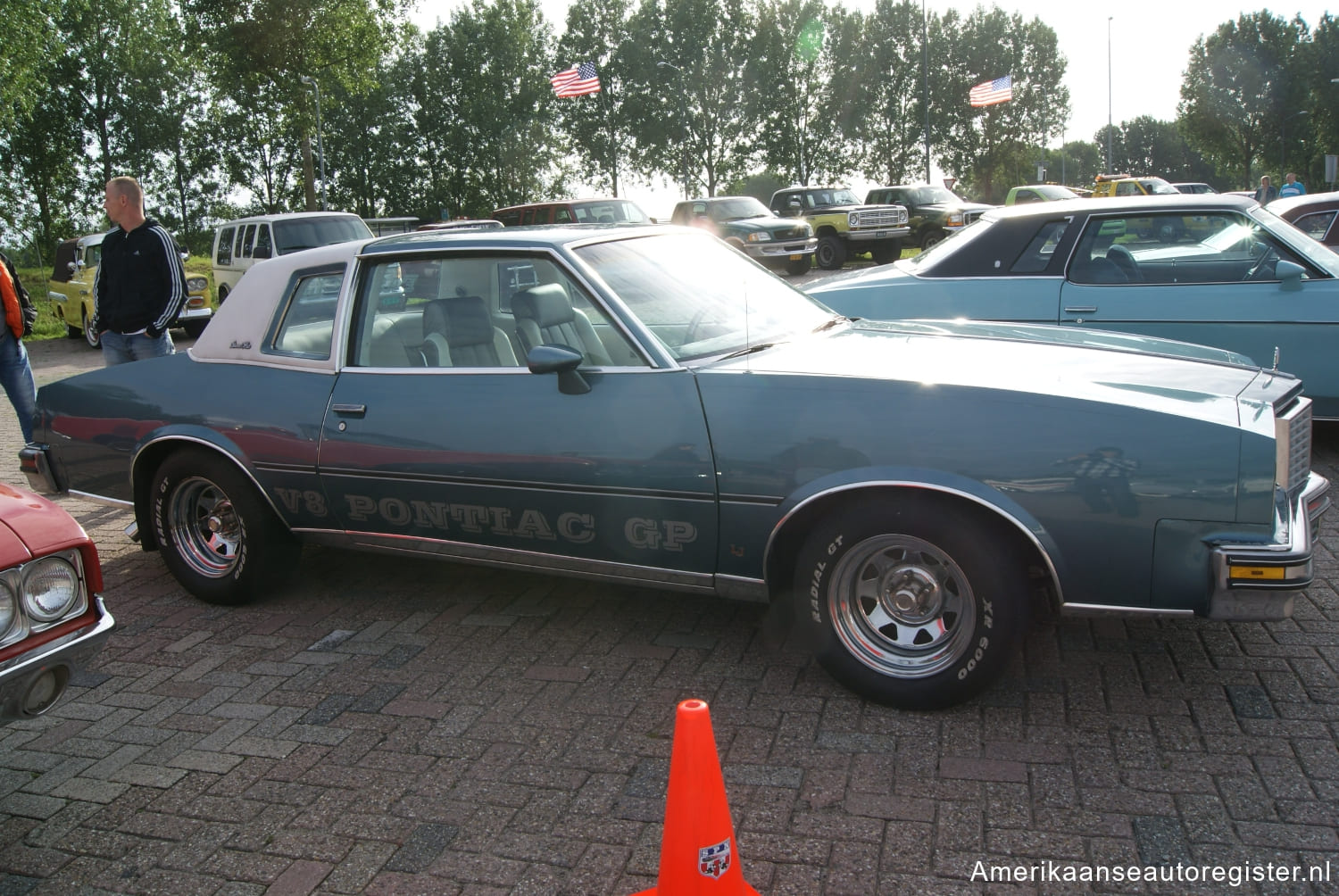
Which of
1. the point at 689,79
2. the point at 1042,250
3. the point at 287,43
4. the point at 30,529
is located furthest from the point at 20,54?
the point at 689,79

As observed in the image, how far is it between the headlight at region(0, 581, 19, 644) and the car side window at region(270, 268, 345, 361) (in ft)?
5.92

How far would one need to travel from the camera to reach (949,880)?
2463 mm

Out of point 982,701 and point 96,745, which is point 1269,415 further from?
point 96,745

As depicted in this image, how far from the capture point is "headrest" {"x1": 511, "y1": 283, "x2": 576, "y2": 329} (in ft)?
12.9

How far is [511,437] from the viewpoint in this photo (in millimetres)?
3764

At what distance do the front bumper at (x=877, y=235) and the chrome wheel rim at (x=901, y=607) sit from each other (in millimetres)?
21197

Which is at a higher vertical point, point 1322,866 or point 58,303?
point 58,303

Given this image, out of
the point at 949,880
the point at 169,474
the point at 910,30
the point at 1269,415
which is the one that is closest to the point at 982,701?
the point at 949,880

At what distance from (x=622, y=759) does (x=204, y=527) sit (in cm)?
253

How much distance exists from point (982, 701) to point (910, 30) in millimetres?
69736

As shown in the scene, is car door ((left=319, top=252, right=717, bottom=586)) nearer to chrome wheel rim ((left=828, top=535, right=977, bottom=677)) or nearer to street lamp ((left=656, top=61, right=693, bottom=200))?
chrome wheel rim ((left=828, top=535, right=977, bottom=677))

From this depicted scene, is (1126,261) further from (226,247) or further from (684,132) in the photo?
(684,132)

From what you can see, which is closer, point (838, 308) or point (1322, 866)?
point (1322, 866)

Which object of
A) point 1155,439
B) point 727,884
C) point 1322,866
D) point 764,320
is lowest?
→ point 1322,866
